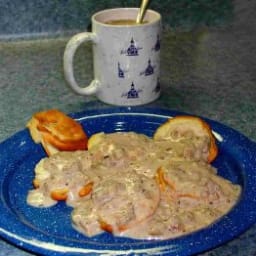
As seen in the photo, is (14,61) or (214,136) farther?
(14,61)

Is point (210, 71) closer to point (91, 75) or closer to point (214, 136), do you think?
point (91, 75)

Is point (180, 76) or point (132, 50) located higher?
point (132, 50)

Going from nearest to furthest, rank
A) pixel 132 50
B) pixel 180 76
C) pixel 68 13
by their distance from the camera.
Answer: pixel 132 50 → pixel 180 76 → pixel 68 13

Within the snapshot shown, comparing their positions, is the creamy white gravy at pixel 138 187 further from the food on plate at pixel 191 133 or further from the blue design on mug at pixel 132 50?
the blue design on mug at pixel 132 50

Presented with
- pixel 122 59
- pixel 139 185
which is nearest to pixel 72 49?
pixel 122 59

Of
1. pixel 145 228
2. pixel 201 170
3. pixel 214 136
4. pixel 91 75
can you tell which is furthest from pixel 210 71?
pixel 145 228

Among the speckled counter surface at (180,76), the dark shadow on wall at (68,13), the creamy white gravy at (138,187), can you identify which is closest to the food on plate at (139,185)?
the creamy white gravy at (138,187)

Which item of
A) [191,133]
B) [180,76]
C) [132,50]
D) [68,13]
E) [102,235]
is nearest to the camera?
[102,235]

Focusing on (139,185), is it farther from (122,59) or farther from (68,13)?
(68,13)
